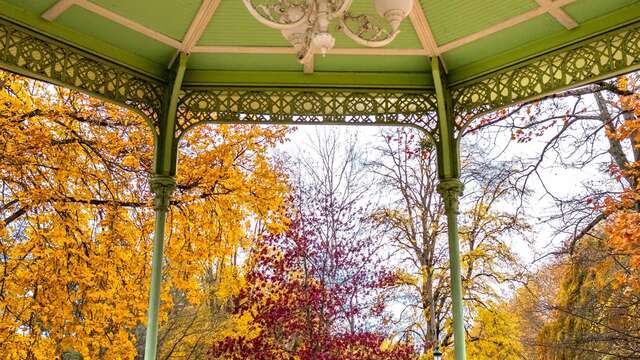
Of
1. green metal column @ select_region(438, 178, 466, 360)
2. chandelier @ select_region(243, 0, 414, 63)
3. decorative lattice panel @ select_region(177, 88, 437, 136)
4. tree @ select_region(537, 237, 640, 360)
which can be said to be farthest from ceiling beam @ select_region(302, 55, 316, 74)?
tree @ select_region(537, 237, 640, 360)

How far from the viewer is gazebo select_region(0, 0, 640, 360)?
12.1ft

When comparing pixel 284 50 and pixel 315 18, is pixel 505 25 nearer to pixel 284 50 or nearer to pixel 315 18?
pixel 284 50

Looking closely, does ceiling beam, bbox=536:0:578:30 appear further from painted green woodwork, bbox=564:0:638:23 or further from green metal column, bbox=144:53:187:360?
green metal column, bbox=144:53:187:360

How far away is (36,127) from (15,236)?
285 centimetres

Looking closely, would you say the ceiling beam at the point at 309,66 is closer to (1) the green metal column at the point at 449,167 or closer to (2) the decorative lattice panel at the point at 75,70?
(1) the green metal column at the point at 449,167

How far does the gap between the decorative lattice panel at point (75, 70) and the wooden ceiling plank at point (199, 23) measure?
0.49 metres

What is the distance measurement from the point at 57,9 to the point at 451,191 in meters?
3.08

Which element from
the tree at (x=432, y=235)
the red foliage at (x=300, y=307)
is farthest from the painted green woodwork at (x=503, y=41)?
the tree at (x=432, y=235)

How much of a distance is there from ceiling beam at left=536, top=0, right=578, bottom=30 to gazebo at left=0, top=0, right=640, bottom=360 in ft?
0.03

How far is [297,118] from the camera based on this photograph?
456cm

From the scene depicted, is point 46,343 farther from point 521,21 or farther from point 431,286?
point 431,286

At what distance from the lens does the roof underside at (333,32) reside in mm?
3689

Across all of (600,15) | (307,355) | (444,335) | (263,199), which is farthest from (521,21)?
(444,335)

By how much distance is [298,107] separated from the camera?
14.9 ft
